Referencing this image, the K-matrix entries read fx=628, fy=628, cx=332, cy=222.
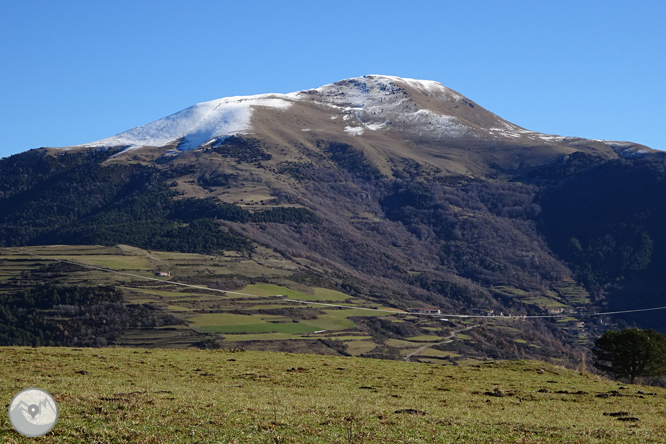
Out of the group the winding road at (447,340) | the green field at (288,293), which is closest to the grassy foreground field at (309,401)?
the winding road at (447,340)

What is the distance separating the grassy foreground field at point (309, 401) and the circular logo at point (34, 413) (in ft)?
1.69

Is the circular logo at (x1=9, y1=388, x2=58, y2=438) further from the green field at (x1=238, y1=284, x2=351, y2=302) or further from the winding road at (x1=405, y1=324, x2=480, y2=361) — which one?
the green field at (x1=238, y1=284, x2=351, y2=302)

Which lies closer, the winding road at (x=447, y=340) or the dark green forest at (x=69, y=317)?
the dark green forest at (x=69, y=317)

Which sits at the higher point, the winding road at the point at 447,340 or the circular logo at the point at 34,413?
the circular logo at the point at 34,413

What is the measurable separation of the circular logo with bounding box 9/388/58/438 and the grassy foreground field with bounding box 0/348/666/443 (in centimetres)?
52

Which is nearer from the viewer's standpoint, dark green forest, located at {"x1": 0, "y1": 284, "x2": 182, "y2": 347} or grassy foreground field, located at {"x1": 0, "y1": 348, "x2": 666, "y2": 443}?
grassy foreground field, located at {"x1": 0, "y1": 348, "x2": 666, "y2": 443}

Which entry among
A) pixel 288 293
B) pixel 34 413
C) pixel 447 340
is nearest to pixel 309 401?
pixel 34 413

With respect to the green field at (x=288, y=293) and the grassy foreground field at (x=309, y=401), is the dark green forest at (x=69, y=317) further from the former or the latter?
the grassy foreground field at (x=309, y=401)

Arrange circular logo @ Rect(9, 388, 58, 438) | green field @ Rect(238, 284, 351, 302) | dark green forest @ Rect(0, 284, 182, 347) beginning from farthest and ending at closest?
green field @ Rect(238, 284, 351, 302) < dark green forest @ Rect(0, 284, 182, 347) < circular logo @ Rect(9, 388, 58, 438)

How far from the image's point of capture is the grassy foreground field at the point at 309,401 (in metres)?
17.0

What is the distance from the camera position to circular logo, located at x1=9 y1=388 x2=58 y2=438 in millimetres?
14348

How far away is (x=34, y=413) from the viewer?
14.7 m

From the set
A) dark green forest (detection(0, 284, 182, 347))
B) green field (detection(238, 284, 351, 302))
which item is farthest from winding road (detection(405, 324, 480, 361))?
dark green forest (detection(0, 284, 182, 347))

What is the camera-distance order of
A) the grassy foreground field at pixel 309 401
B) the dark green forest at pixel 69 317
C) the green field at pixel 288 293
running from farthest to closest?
the green field at pixel 288 293, the dark green forest at pixel 69 317, the grassy foreground field at pixel 309 401
